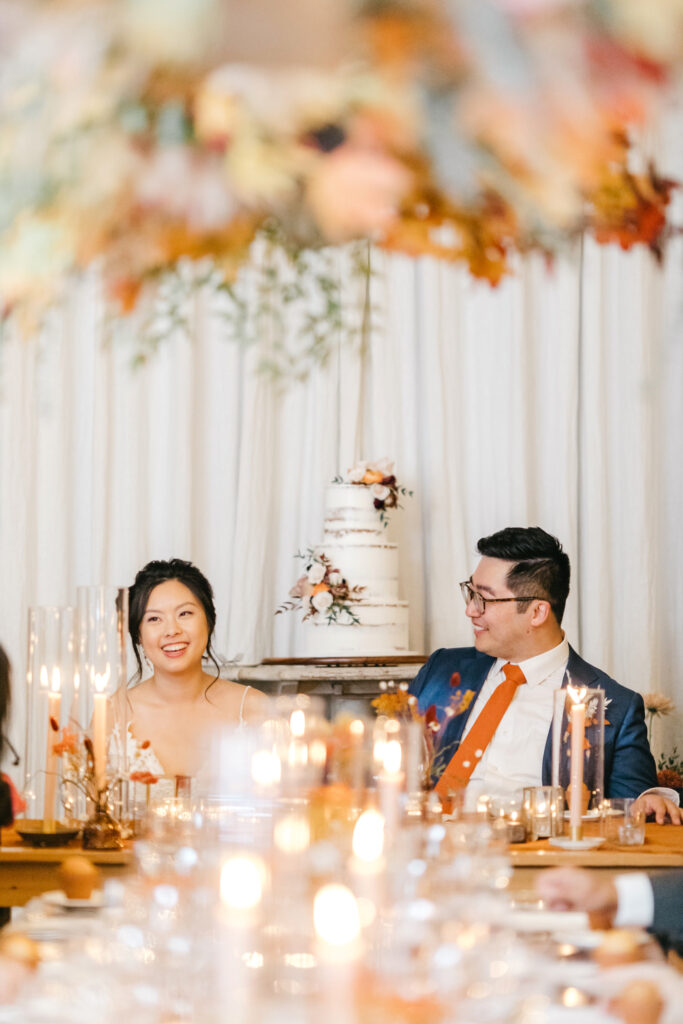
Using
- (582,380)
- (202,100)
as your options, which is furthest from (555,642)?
(202,100)

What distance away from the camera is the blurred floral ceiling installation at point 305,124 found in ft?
6.13

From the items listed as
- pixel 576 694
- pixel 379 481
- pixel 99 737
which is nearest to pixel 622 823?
pixel 576 694

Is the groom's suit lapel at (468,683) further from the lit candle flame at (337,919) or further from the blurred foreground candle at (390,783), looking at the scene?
the lit candle flame at (337,919)

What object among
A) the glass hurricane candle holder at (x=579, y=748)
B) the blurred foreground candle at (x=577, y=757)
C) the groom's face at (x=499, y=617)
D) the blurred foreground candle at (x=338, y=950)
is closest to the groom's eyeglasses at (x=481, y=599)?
the groom's face at (x=499, y=617)

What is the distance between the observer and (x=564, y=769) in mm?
2928

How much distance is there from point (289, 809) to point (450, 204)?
1100 millimetres

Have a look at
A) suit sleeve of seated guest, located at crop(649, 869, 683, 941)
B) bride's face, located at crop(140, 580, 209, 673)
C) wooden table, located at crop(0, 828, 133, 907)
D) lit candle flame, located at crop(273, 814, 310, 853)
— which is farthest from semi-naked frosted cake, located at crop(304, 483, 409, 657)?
lit candle flame, located at crop(273, 814, 310, 853)

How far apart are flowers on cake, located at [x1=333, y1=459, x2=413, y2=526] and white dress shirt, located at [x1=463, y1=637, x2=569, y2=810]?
78cm

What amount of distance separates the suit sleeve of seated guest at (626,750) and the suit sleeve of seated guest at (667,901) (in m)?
1.45

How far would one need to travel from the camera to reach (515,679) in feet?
12.7

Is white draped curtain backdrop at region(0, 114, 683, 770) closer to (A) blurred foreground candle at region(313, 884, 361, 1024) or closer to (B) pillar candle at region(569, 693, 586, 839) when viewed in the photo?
(B) pillar candle at region(569, 693, 586, 839)

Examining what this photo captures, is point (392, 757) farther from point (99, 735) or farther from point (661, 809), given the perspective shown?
point (661, 809)

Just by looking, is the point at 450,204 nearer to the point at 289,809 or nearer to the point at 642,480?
the point at 289,809

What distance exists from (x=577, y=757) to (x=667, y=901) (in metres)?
0.63
